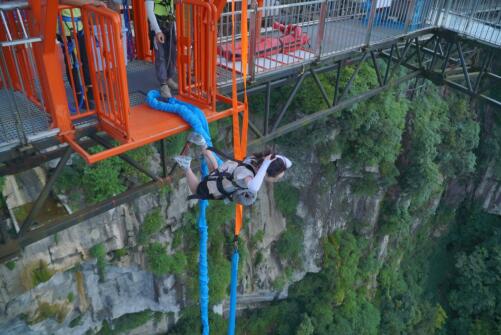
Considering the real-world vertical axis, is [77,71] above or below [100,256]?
above

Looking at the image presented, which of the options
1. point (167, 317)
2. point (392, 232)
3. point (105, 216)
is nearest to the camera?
point (105, 216)

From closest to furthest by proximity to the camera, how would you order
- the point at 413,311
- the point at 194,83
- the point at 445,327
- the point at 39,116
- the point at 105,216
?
the point at 39,116
the point at 194,83
the point at 105,216
the point at 413,311
the point at 445,327

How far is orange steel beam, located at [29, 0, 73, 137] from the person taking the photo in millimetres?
3691

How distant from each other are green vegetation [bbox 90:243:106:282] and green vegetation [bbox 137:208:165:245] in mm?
1040

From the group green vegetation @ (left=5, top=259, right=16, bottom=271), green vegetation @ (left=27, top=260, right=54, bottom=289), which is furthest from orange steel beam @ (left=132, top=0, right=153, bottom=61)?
green vegetation @ (left=27, top=260, right=54, bottom=289)

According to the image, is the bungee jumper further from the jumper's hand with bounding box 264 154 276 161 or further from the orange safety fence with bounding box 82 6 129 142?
the orange safety fence with bounding box 82 6 129 142

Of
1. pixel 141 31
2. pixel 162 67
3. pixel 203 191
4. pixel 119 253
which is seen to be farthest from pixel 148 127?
pixel 119 253

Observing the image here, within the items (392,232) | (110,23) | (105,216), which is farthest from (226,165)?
(392,232)

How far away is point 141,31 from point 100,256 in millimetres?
6423

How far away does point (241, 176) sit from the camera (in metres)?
→ 4.53

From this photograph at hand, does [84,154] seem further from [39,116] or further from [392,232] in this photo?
[392,232]

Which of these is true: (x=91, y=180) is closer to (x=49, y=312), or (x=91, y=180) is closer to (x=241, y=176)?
(x=49, y=312)

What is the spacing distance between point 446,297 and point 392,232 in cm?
729

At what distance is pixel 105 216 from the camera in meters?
10.5
